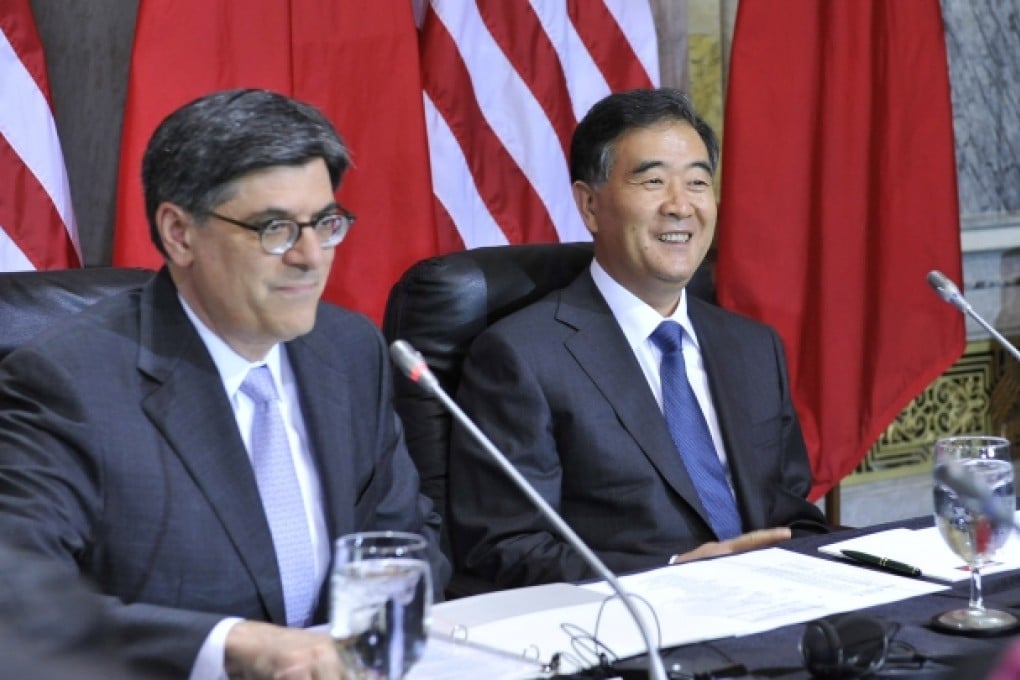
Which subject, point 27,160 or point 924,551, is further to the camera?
point 27,160

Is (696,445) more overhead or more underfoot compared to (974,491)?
more underfoot

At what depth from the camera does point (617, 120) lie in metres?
2.92

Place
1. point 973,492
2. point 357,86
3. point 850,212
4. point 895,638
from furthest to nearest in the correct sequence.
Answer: point 850,212
point 357,86
point 895,638
point 973,492

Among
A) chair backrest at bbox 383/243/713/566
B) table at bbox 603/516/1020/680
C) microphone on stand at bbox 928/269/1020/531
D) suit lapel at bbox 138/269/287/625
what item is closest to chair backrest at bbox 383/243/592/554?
chair backrest at bbox 383/243/713/566

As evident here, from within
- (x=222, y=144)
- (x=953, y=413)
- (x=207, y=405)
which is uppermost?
(x=222, y=144)

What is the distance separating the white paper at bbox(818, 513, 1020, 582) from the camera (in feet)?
6.64

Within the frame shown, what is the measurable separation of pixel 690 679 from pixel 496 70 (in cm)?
224

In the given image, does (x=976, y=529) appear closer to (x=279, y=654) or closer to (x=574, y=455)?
(x=279, y=654)

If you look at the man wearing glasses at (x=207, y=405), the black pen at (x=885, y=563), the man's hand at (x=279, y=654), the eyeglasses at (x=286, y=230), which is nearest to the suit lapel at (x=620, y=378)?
the black pen at (x=885, y=563)

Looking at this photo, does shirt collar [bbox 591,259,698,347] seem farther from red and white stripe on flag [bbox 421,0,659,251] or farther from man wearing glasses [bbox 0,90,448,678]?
man wearing glasses [bbox 0,90,448,678]

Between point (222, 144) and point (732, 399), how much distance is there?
126cm

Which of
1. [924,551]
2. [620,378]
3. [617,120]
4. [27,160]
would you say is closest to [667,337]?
[620,378]

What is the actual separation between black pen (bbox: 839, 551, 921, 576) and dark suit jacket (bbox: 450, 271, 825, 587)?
495mm

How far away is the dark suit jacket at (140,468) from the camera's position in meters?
1.81
